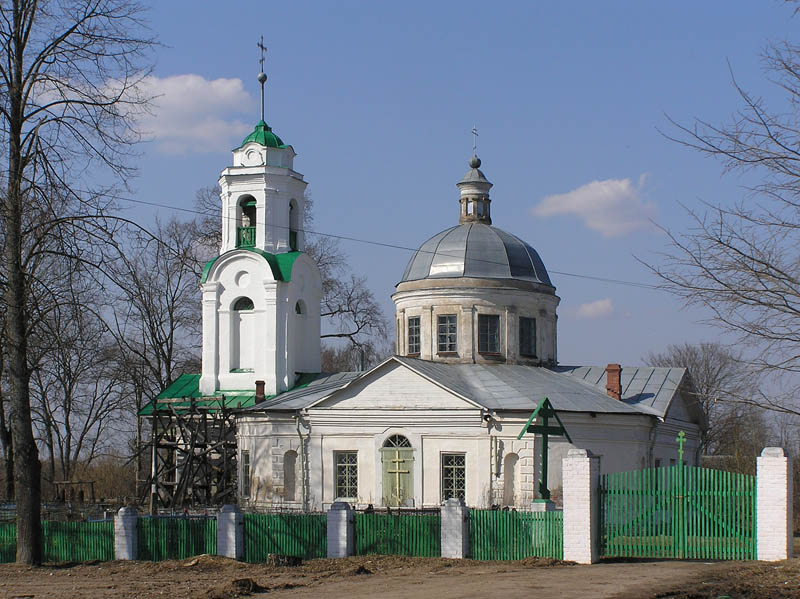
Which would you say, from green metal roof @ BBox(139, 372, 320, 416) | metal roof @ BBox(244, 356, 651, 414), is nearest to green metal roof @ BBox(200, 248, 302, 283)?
green metal roof @ BBox(139, 372, 320, 416)

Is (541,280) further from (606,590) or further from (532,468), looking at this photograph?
(606,590)

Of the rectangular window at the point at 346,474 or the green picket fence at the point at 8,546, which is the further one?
the rectangular window at the point at 346,474

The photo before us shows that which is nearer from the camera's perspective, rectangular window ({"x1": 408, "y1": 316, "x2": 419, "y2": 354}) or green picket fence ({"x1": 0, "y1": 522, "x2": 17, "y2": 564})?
green picket fence ({"x1": 0, "y1": 522, "x2": 17, "y2": 564})

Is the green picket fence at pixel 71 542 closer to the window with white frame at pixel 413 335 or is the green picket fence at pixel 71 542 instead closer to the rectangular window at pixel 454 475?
the rectangular window at pixel 454 475

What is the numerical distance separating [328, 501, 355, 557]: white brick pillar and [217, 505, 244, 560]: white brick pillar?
1709mm

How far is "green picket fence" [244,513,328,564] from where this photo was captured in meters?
22.1

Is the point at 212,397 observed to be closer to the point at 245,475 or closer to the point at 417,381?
the point at 245,475

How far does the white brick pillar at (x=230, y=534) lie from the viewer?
22.2 m

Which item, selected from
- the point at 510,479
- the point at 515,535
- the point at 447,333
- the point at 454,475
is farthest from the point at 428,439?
the point at 515,535

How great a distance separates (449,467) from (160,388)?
17.4 metres

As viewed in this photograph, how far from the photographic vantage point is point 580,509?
20438mm

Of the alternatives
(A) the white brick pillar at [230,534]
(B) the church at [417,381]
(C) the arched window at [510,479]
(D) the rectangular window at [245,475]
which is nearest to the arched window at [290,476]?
(B) the church at [417,381]

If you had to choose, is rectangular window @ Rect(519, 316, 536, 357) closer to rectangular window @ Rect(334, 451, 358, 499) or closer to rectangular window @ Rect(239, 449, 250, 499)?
rectangular window @ Rect(334, 451, 358, 499)

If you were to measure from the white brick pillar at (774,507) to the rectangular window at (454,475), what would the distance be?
13.3m
